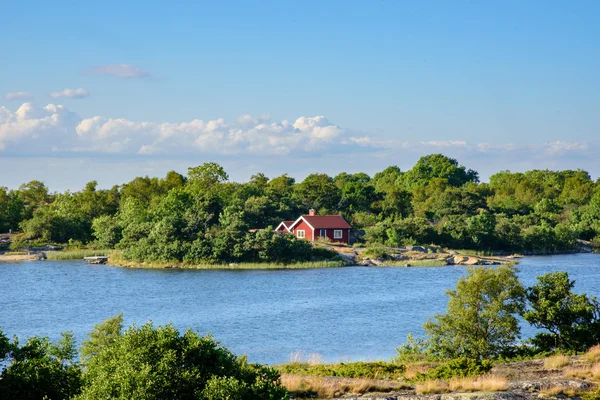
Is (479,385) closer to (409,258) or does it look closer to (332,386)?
(332,386)

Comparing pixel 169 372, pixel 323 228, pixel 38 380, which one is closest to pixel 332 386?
pixel 169 372

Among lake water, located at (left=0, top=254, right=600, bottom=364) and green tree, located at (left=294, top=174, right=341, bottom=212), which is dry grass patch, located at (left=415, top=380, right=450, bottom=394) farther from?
green tree, located at (left=294, top=174, right=341, bottom=212)

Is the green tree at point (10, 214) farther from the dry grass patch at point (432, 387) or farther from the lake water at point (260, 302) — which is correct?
the dry grass patch at point (432, 387)

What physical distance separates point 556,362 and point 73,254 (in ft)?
189

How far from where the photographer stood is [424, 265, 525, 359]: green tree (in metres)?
21.9

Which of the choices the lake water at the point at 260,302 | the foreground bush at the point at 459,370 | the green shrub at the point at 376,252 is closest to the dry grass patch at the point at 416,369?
the foreground bush at the point at 459,370

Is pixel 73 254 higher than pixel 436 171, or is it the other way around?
pixel 436 171

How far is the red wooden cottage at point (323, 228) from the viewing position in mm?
68000

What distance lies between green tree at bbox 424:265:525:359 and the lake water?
3.99 meters

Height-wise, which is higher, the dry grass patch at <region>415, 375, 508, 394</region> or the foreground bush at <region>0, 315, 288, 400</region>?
the foreground bush at <region>0, 315, 288, 400</region>

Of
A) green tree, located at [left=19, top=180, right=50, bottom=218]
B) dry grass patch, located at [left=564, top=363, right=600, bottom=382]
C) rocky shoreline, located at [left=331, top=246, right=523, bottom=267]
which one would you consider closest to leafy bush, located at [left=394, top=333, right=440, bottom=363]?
dry grass patch, located at [left=564, top=363, right=600, bottom=382]

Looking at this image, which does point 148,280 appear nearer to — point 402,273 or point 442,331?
point 402,273

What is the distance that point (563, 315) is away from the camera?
71.2 ft

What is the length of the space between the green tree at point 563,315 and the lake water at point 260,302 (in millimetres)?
5768
